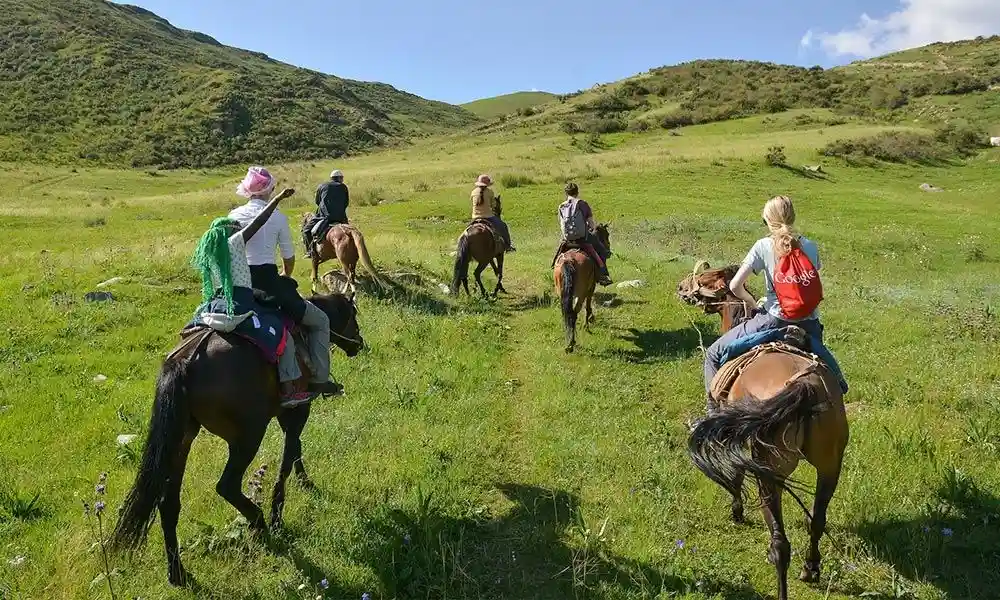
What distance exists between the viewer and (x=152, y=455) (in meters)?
4.32

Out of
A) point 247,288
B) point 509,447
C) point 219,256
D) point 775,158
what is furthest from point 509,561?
point 775,158

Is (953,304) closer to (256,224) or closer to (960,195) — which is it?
(256,224)

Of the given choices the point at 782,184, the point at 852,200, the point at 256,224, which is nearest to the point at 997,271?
the point at 852,200

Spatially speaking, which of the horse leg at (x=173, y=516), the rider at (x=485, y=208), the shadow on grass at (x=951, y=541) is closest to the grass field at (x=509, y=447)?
the shadow on grass at (x=951, y=541)

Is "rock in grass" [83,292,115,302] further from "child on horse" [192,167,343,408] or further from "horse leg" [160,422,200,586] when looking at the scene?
"horse leg" [160,422,200,586]

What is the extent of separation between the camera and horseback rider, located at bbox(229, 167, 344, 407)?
521 centimetres

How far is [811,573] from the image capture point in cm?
466

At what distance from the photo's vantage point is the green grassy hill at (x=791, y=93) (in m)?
54.2

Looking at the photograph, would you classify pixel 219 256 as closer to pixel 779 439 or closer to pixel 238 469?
pixel 238 469

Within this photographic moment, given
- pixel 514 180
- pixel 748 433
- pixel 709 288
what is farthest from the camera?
pixel 514 180

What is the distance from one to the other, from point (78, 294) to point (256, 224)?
9.07 meters

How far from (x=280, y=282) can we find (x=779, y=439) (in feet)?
14.3

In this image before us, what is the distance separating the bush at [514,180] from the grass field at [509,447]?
49.3 feet

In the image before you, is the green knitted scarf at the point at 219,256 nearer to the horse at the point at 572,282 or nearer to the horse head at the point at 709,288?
the horse head at the point at 709,288
